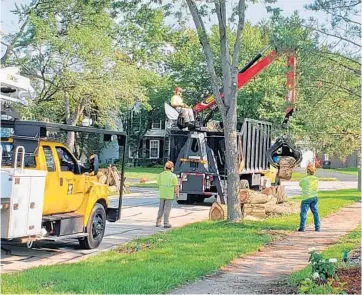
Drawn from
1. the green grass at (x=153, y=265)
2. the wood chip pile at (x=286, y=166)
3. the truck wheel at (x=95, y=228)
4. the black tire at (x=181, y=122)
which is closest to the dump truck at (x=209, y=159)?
the black tire at (x=181, y=122)

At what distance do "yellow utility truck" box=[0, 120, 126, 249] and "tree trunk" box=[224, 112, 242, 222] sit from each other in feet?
11.8

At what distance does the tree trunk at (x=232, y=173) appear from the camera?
15289 millimetres

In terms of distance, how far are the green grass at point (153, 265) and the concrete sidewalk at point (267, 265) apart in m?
0.22

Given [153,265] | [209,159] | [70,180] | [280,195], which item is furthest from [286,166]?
[153,265]

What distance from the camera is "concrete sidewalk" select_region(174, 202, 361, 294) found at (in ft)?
26.3

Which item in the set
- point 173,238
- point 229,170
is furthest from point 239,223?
point 173,238

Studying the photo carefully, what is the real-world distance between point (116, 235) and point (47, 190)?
11.9 ft

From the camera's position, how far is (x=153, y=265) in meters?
9.26

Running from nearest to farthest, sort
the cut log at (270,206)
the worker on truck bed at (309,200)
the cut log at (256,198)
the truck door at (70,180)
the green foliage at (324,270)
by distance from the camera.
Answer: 1. the green foliage at (324,270)
2. the truck door at (70,180)
3. the worker on truck bed at (309,200)
4. the cut log at (256,198)
5. the cut log at (270,206)

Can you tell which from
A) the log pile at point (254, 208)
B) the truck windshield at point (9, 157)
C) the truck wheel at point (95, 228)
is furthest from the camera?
the log pile at point (254, 208)

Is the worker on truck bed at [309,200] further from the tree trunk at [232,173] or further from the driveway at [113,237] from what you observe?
the driveway at [113,237]

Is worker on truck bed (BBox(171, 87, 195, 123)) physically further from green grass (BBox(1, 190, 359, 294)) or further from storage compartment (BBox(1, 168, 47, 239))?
storage compartment (BBox(1, 168, 47, 239))

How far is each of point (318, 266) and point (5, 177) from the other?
452 cm

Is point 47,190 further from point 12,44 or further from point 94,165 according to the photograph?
point 12,44
